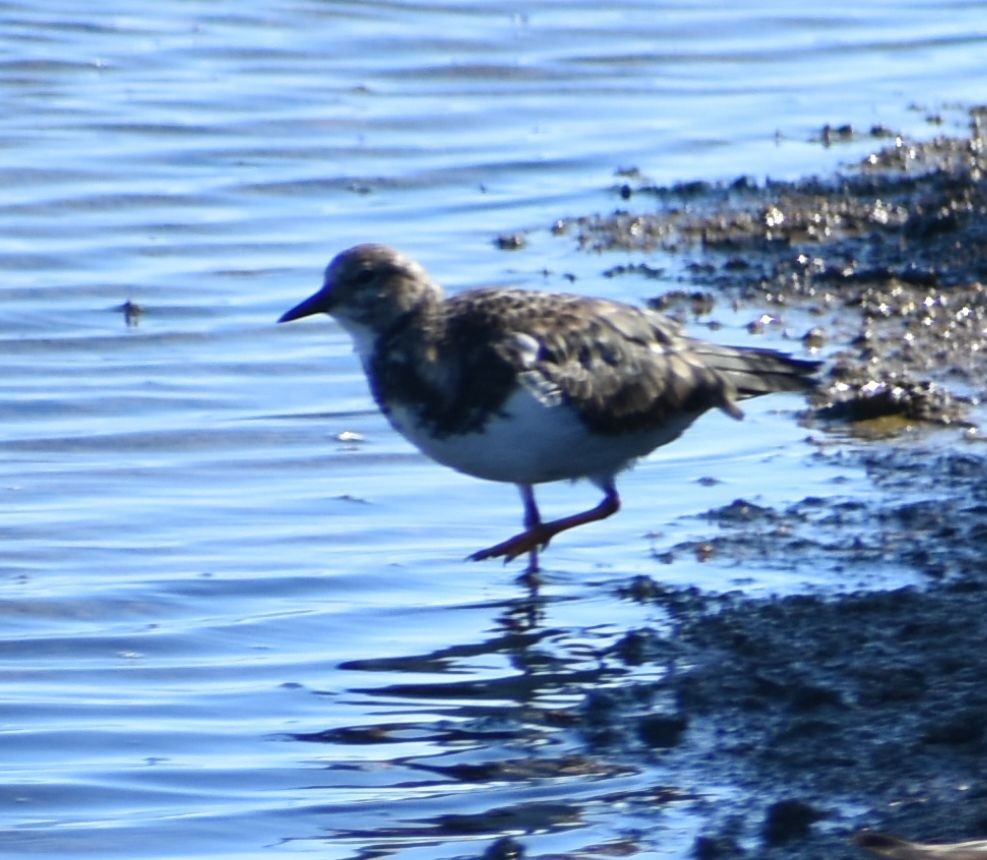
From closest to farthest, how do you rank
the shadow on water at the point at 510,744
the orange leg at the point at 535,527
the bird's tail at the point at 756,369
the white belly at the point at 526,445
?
the shadow on water at the point at 510,744 → the white belly at the point at 526,445 → the orange leg at the point at 535,527 → the bird's tail at the point at 756,369

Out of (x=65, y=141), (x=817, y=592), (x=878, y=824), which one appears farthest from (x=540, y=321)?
(x=65, y=141)

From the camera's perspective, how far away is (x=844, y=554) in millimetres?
6391

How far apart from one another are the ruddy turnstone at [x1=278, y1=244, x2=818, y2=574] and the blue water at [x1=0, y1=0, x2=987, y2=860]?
0.36 metres

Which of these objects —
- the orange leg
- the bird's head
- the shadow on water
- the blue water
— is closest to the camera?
the shadow on water

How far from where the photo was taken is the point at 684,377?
6.67m

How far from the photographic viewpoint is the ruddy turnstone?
6.28 metres

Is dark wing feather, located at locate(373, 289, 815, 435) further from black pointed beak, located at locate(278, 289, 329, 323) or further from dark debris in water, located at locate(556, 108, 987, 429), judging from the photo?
dark debris in water, located at locate(556, 108, 987, 429)

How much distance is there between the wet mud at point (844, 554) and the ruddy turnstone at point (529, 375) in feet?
1.26

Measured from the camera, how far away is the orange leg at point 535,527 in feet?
21.4

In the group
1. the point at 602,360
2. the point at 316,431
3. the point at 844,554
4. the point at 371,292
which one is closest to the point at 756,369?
the point at 602,360

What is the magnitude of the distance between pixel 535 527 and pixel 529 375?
0.60m

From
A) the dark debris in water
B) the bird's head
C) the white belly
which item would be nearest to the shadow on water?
the white belly

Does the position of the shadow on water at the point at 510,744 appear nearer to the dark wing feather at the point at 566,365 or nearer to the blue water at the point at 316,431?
the blue water at the point at 316,431

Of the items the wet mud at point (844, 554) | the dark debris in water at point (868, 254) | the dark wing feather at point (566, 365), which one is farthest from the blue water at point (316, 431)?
the dark wing feather at point (566, 365)
